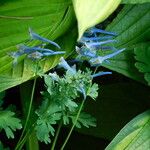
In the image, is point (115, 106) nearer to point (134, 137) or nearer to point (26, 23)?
point (134, 137)

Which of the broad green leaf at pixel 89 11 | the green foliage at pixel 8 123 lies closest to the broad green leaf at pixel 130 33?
the broad green leaf at pixel 89 11

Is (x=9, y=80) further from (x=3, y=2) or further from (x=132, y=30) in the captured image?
(x=132, y=30)

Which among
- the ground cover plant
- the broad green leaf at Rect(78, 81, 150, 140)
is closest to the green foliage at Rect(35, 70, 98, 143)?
the ground cover plant

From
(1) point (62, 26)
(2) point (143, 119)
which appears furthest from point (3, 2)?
(2) point (143, 119)

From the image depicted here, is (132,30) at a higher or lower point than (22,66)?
lower

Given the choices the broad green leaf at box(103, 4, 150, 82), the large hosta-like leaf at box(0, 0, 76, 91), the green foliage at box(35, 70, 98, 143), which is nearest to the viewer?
the green foliage at box(35, 70, 98, 143)

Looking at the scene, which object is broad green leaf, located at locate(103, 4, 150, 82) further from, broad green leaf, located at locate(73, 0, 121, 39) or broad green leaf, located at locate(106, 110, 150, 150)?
broad green leaf, located at locate(73, 0, 121, 39)

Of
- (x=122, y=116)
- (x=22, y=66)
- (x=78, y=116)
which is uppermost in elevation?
(x=22, y=66)
